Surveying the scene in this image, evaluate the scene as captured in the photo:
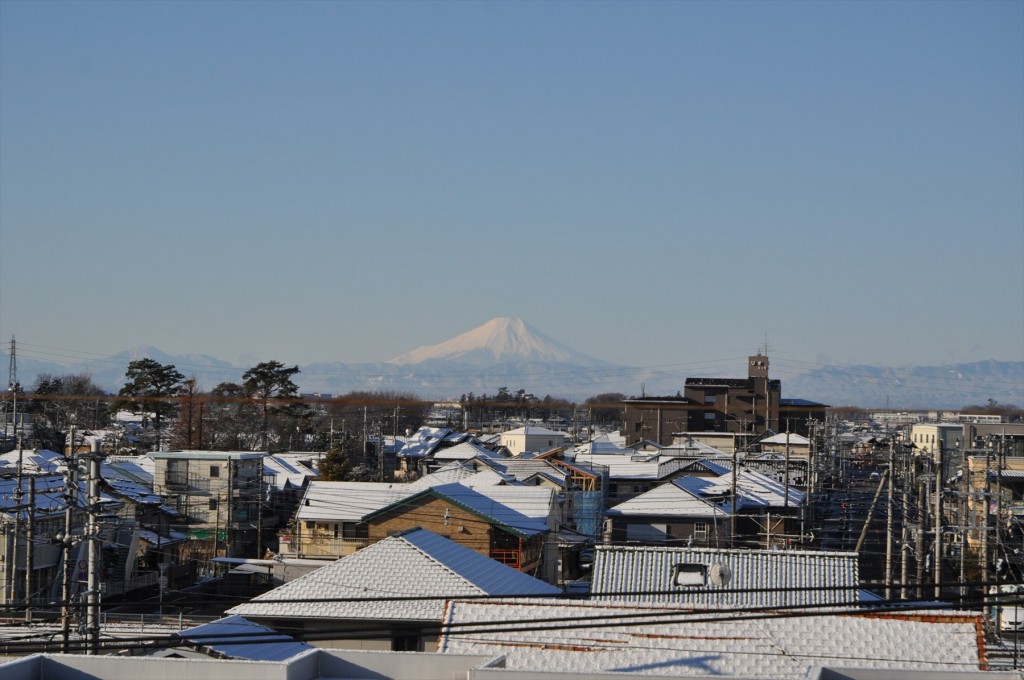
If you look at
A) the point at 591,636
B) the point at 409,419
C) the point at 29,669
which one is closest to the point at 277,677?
the point at 29,669

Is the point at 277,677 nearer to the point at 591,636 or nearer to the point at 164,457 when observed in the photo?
the point at 591,636

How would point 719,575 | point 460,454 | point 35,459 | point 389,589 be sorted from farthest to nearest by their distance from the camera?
point 460,454 → point 35,459 → point 389,589 → point 719,575

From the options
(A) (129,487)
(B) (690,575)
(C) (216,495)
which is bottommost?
(C) (216,495)

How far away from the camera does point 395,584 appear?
14.6 meters

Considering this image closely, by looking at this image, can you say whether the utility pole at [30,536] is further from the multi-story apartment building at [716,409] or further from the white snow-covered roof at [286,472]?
the multi-story apartment building at [716,409]

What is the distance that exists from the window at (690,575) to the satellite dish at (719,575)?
1.11 feet

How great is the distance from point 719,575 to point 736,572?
3.09ft

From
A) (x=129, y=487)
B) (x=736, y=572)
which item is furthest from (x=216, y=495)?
(x=736, y=572)

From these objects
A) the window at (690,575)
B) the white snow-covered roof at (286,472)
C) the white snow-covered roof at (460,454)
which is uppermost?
the window at (690,575)

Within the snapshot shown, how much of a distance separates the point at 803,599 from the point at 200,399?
139ft

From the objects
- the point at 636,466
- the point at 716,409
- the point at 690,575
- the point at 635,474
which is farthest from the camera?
the point at 716,409

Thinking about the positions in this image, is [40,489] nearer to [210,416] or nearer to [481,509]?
[481,509]

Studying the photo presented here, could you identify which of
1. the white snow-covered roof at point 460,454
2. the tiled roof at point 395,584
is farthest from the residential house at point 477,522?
the white snow-covered roof at point 460,454

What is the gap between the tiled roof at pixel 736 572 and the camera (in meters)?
13.2
